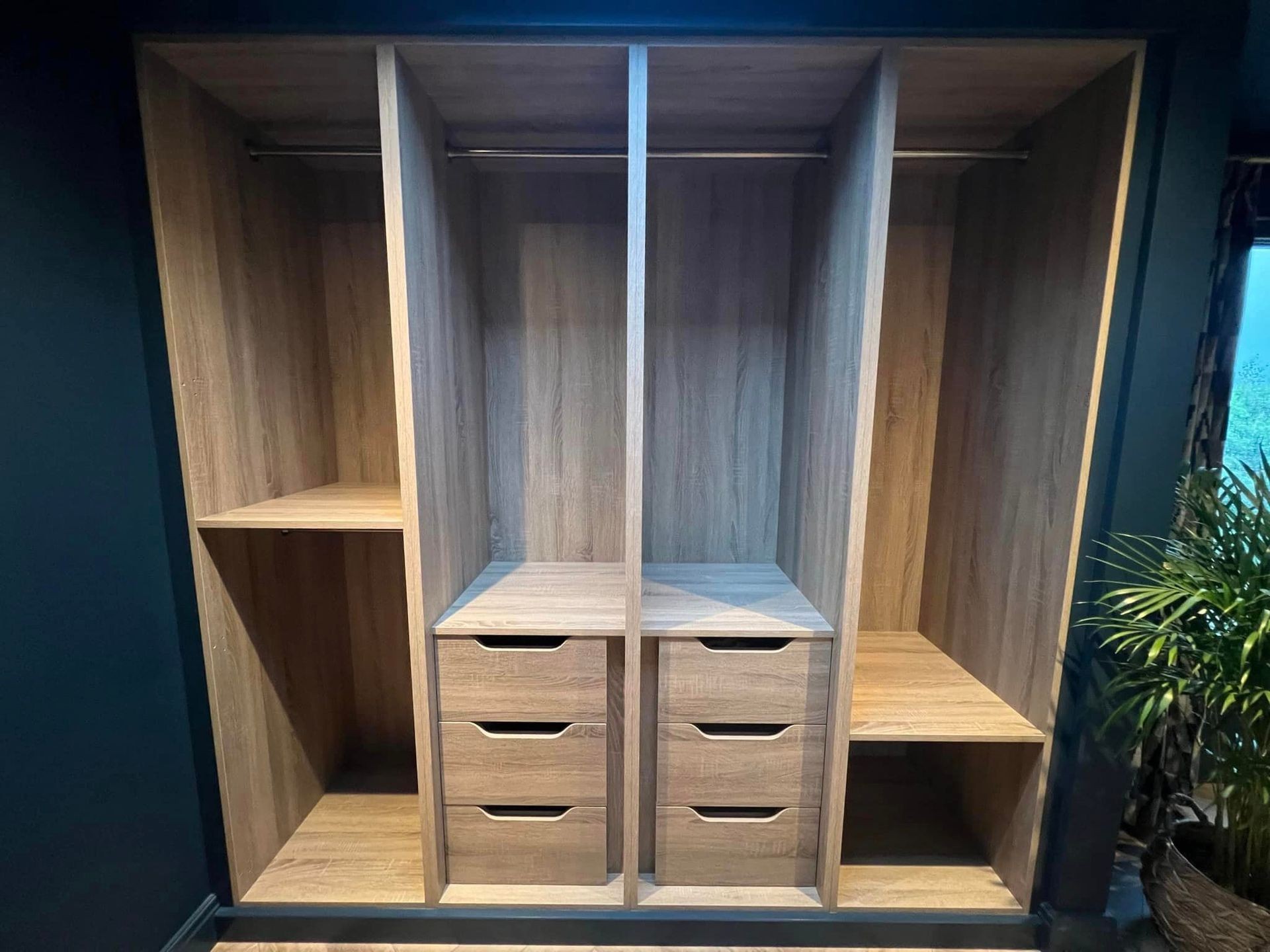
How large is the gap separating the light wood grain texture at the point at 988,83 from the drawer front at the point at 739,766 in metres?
1.46

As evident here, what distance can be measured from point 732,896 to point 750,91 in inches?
74.7

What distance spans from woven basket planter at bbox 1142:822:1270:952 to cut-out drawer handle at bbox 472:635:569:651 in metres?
1.40

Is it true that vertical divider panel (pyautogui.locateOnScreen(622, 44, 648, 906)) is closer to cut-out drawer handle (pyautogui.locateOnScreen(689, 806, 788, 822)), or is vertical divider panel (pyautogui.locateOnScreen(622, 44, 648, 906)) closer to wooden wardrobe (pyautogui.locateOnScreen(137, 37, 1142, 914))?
wooden wardrobe (pyautogui.locateOnScreen(137, 37, 1142, 914))

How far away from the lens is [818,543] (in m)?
1.37

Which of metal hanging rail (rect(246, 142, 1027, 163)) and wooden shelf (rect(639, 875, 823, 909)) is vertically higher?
metal hanging rail (rect(246, 142, 1027, 163))

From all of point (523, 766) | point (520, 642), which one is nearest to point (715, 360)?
point (520, 642)

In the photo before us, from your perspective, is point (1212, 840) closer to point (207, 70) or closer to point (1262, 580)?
point (1262, 580)

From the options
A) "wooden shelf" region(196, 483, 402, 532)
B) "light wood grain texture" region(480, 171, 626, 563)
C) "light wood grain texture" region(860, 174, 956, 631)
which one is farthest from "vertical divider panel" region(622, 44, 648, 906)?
"light wood grain texture" region(860, 174, 956, 631)

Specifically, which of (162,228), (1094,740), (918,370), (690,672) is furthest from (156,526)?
(1094,740)

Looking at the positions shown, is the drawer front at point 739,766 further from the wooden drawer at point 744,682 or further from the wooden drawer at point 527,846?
the wooden drawer at point 527,846

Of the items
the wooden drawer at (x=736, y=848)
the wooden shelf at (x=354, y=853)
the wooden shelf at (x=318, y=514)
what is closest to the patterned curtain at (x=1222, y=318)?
the wooden drawer at (x=736, y=848)

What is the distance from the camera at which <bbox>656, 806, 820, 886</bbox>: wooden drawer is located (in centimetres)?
137

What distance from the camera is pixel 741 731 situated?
1352 mm

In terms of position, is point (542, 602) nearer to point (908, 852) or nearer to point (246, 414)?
point (246, 414)
